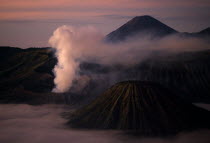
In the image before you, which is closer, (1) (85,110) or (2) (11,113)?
(1) (85,110)

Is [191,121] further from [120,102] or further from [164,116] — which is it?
[120,102]

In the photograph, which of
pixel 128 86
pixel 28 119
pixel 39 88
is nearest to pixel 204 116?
pixel 128 86

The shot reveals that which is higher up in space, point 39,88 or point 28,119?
point 39,88

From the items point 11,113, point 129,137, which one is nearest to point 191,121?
point 129,137

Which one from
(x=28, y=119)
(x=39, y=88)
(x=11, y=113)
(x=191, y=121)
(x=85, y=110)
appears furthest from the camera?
(x=39, y=88)

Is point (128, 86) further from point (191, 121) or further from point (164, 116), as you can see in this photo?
point (191, 121)

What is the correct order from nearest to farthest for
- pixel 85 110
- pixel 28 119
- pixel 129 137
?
1. pixel 129 137
2. pixel 85 110
3. pixel 28 119
